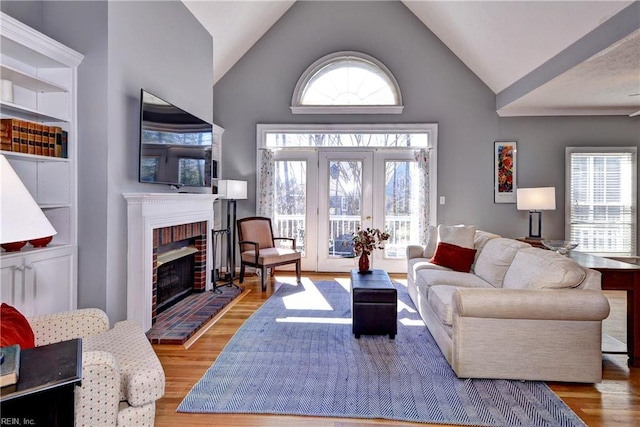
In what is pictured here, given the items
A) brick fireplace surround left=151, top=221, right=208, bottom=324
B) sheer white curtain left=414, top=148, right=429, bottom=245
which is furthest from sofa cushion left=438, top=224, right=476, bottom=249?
brick fireplace surround left=151, top=221, right=208, bottom=324

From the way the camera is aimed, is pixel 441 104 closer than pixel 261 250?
No

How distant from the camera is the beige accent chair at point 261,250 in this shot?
503cm

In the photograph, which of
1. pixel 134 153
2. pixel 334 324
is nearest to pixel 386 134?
pixel 334 324

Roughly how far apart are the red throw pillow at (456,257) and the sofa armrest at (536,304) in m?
1.52

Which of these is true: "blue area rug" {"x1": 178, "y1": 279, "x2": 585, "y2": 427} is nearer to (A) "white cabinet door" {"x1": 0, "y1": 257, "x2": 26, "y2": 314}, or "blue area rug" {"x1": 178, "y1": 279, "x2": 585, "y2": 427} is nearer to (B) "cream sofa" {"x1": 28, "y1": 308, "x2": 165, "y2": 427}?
(B) "cream sofa" {"x1": 28, "y1": 308, "x2": 165, "y2": 427}

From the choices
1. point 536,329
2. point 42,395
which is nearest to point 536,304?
point 536,329

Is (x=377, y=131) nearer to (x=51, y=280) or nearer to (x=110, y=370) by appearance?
(x=51, y=280)

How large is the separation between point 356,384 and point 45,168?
2868 mm

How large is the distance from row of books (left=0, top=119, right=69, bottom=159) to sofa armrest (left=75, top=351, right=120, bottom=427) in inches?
67.5

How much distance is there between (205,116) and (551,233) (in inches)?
215

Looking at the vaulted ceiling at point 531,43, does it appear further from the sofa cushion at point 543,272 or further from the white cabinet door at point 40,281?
the white cabinet door at point 40,281

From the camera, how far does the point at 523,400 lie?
2.34 meters

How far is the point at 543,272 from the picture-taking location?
2.70 meters

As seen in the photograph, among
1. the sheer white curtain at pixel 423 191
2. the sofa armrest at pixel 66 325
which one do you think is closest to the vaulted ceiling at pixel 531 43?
the sheer white curtain at pixel 423 191
